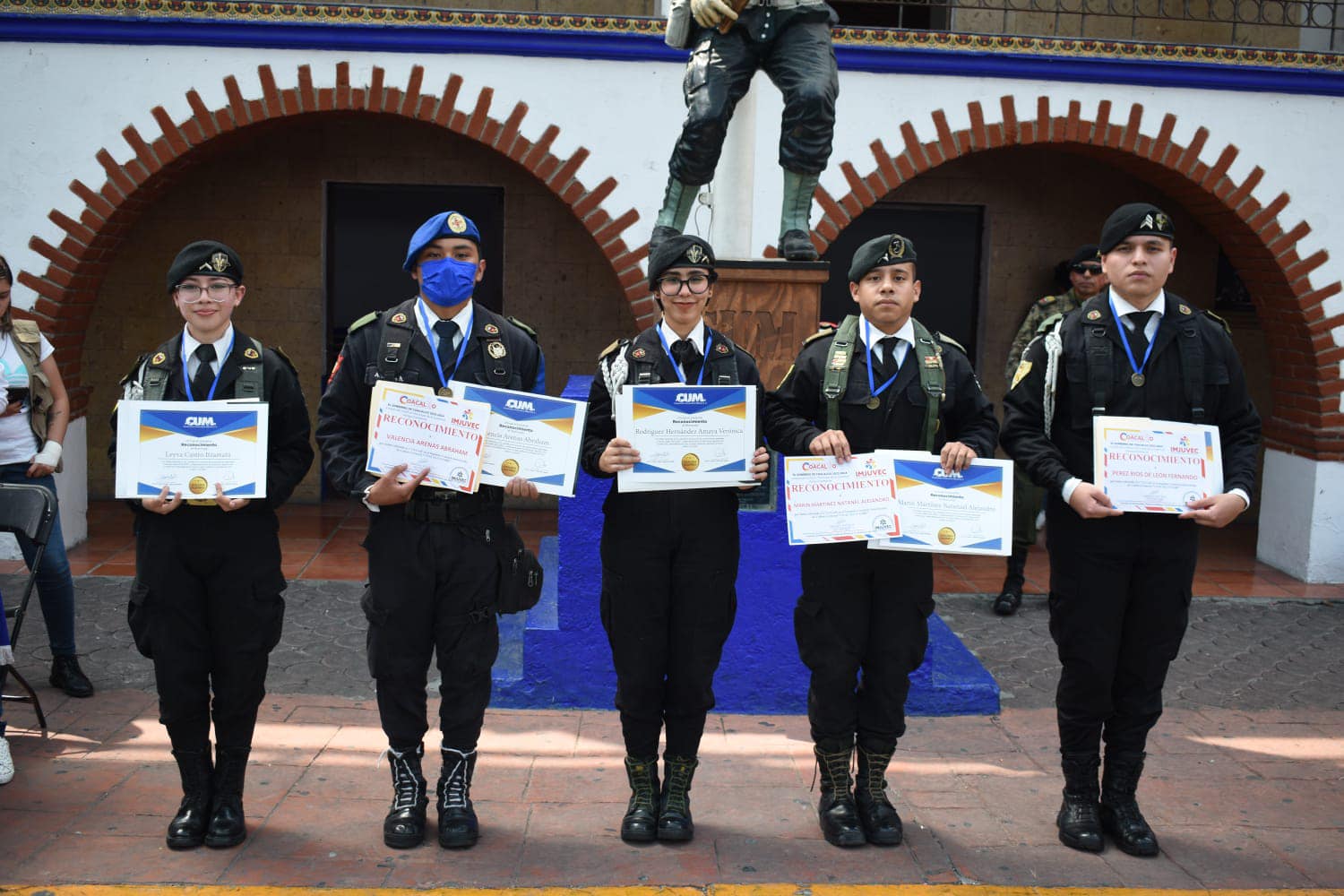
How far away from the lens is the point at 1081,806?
3.97m

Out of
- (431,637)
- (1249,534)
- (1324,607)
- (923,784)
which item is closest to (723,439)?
(431,637)

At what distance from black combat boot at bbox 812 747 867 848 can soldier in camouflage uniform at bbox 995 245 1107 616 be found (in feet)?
10.9

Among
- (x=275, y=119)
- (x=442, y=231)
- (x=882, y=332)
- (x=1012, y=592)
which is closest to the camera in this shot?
(x=442, y=231)

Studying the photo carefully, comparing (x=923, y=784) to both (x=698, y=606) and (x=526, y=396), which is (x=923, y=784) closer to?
(x=698, y=606)

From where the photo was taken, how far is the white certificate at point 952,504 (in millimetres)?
3727

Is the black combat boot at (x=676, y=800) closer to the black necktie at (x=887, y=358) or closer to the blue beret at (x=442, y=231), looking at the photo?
the black necktie at (x=887, y=358)

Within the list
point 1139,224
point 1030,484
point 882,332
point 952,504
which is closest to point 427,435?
point 882,332

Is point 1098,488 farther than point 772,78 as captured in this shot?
No

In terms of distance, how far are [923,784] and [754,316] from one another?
204 cm

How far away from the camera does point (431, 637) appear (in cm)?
380

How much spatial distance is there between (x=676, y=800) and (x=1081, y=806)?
1.30 metres

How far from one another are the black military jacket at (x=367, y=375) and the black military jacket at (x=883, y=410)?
81cm

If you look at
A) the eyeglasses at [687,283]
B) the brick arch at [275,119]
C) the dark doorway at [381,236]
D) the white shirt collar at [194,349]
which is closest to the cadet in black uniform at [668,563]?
the eyeglasses at [687,283]

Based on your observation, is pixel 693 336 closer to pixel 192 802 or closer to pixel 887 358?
pixel 887 358
